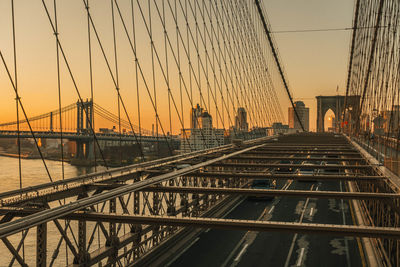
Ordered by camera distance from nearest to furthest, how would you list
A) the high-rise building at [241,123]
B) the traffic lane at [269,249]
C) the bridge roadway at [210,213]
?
the bridge roadway at [210,213] → the traffic lane at [269,249] → the high-rise building at [241,123]

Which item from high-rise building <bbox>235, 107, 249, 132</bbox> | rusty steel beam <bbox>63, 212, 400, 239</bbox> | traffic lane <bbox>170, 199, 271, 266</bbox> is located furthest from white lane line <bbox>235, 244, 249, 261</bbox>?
high-rise building <bbox>235, 107, 249, 132</bbox>

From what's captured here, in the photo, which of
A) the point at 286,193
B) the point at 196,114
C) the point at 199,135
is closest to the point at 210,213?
the point at 196,114

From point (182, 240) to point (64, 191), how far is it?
387 inches

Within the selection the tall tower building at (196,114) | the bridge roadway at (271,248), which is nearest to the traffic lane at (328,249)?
the bridge roadway at (271,248)

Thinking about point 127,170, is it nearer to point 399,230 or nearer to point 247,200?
point 399,230

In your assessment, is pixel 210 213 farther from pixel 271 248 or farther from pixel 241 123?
pixel 241 123

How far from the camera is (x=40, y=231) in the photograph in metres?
7.17

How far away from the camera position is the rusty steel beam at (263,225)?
19.5ft

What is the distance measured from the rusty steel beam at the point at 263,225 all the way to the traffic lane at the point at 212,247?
365 inches

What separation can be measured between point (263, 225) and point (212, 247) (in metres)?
12.6

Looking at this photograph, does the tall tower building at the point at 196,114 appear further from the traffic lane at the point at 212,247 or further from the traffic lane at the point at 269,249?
the traffic lane at the point at 269,249

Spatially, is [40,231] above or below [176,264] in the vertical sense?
above

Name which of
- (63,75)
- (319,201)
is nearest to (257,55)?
(319,201)

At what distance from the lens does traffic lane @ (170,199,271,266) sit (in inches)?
638
